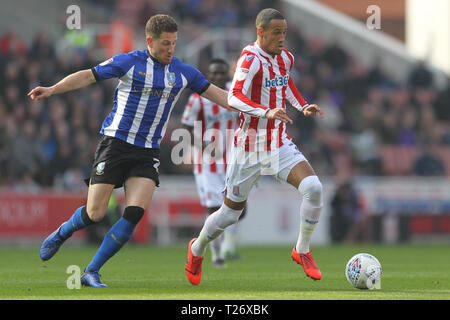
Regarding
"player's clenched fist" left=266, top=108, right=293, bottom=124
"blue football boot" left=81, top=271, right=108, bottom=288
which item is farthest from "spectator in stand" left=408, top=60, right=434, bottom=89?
"blue football boot" left=81, top=271, right=108, bottom=288

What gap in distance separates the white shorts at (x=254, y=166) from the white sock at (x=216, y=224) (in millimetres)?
133

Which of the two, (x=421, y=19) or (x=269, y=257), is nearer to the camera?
(x=269, y=257)

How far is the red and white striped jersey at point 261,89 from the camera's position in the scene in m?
8.55

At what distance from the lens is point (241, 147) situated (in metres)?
A: 8.80

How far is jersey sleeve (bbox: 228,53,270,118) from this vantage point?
8.30 metres

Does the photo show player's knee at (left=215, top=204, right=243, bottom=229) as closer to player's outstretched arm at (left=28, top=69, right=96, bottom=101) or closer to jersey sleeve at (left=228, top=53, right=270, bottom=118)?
jersey sleeve at (left=228, top=53, right=270, bottom=118)

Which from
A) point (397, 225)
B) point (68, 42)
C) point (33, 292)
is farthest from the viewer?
point (68, 42)

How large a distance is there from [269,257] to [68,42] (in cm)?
Answer: 1142

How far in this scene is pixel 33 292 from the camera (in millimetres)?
7961

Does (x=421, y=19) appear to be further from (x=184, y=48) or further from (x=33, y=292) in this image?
(x=33, y=292)
